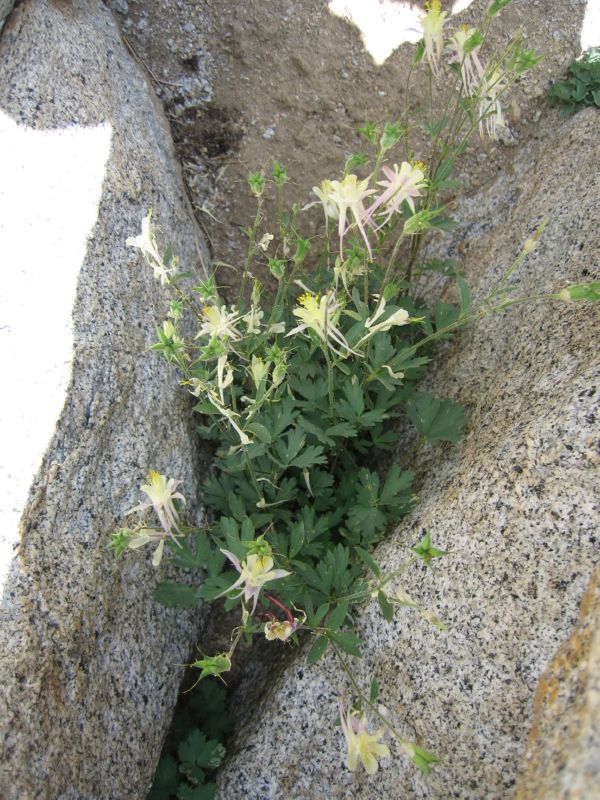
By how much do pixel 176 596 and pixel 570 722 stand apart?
119cm

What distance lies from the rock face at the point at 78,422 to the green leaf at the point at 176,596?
8 cm

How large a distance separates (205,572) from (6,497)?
0.79 metres

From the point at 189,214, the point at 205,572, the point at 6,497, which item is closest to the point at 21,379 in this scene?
the point at 6,497

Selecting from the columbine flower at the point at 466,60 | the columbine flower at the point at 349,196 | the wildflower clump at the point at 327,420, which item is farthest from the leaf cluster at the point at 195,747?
the columbine flower at the point at 466,60

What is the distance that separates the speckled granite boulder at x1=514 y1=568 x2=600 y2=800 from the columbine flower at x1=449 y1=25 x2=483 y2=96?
1558 mm

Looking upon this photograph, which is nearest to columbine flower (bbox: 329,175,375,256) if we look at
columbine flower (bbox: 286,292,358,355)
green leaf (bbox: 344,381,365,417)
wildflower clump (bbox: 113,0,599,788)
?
wildflower clump (bbox: 113,0,599,788)

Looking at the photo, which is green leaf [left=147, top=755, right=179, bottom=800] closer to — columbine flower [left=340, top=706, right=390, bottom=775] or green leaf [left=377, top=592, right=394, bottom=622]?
columbine flower [left=340, top=706, right=390, bottom=775]

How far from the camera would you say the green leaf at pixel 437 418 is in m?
2.10

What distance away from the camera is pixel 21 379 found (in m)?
1.95

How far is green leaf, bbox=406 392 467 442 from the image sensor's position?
2096mm

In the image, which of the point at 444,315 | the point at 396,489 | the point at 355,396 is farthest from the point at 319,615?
the point at 444,315

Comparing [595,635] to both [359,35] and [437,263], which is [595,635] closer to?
[437,263]

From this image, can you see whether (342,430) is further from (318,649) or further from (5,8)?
(5,8)

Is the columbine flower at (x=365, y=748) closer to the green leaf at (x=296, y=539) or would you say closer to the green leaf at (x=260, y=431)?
the green leaf at (x=296, y=539)
